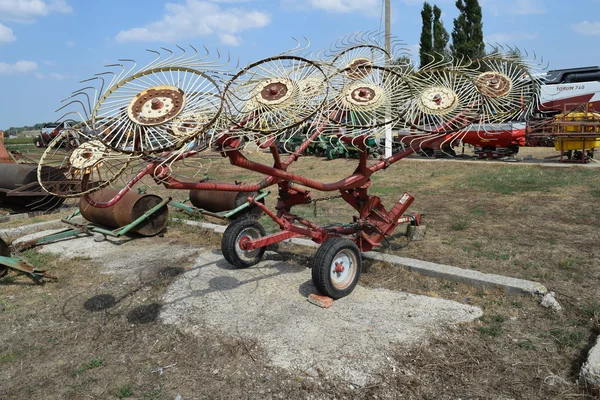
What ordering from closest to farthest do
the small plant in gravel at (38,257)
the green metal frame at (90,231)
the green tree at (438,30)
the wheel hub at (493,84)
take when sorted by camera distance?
1. the wheel hub at (493,84)
2. the small plant in gravel at (38,257)
3. the green metal frame at (90,231)
4. the green tree at (438,30)

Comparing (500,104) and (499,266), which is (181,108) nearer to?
(500,104)

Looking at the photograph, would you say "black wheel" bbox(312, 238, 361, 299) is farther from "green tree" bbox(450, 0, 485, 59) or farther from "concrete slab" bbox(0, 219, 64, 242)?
"green tree" bbox(450, 0, 485, 59)

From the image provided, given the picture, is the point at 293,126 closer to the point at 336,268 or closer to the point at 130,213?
the point at 336,268

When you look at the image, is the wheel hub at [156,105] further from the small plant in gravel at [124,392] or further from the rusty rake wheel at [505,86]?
the rusty rake wheel at [505,86]

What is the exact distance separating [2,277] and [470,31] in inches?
1146

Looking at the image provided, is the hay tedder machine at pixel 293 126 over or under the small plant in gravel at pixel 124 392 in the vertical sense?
over

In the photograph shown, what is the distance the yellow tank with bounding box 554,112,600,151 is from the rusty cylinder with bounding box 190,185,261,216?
8666mm

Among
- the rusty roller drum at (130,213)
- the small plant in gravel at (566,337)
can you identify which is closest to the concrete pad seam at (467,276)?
the small plant in gravel at (566,337)

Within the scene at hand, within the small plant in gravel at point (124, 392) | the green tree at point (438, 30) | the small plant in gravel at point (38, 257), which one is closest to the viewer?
the small plant in gravel at point (124, 392)

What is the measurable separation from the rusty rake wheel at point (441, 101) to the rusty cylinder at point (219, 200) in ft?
11.6

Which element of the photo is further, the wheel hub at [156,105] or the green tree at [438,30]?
the green tree at [438,30]

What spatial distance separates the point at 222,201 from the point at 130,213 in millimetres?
1540

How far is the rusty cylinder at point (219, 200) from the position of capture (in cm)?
780

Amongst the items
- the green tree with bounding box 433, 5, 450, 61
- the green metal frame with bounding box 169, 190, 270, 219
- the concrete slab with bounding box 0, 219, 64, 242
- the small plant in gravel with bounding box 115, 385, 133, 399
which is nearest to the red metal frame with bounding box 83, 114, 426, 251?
the small plant in gravel with bounding box 115, 385, 133, 399
